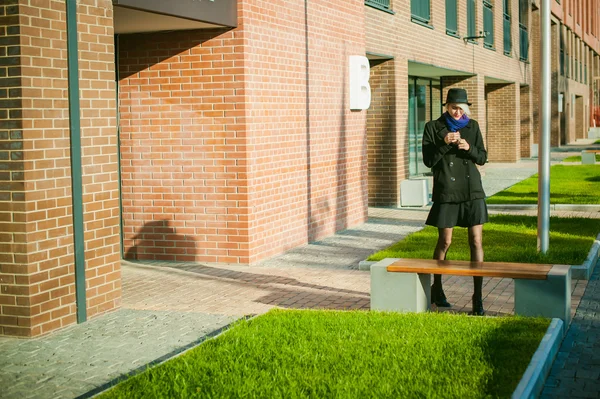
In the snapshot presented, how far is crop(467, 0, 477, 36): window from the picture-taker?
83.8 ft

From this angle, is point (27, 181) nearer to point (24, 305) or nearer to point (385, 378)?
point (24, 305)

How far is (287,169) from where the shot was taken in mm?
12398

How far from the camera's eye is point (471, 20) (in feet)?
84.7

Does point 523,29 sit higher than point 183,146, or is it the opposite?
point 523,29

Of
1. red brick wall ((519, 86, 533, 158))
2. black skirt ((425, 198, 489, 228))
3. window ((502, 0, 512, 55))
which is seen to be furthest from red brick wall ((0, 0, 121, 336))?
red brick wall ((519, 86, 533, 158))

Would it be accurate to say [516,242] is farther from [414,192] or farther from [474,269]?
[414,192]

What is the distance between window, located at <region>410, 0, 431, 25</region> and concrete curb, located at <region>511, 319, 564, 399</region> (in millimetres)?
13668

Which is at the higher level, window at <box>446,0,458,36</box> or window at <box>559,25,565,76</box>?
window at <box>559,25,565,76</box>

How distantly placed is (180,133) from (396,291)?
4680 millimetres

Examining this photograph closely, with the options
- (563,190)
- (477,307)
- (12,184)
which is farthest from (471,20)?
(12,184)

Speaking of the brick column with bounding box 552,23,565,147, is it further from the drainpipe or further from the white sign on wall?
the drainpipe

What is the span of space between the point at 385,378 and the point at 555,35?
44.3m

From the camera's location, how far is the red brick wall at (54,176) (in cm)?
730

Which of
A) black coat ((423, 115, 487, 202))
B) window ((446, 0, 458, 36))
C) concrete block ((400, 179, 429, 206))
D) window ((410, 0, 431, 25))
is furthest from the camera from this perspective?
window ((446, 0, 458, 36))
